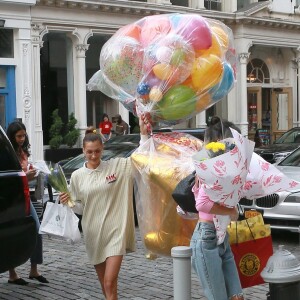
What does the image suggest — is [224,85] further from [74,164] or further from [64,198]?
[74,164]

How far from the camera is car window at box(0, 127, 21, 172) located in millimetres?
5801

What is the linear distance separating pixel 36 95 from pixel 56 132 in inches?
55.9

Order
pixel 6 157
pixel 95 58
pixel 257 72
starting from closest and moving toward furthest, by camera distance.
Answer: pixel 6 157 < pixel 95 58 < pixel 257 72

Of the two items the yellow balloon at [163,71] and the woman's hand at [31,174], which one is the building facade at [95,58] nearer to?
the woman's hand at [31,174]

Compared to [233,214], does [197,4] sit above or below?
above

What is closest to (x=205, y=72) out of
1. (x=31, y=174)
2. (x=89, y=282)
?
(x=31, y=174)

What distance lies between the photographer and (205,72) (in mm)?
5309

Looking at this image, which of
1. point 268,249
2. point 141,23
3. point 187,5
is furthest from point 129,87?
point 187,5

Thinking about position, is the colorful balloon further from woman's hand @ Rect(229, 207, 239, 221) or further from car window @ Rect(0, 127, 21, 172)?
woman's hand @ Rect(229, 207, 239, 221)

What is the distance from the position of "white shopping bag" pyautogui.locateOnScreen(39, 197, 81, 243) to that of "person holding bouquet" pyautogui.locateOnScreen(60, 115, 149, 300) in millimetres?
71

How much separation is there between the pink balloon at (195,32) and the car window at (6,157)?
1914 mm

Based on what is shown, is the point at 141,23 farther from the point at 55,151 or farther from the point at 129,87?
the point at 55,151

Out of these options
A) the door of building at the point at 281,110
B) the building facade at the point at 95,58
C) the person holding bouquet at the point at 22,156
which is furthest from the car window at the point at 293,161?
the door of building at the point at 281,110

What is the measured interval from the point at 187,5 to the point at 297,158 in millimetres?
15827
